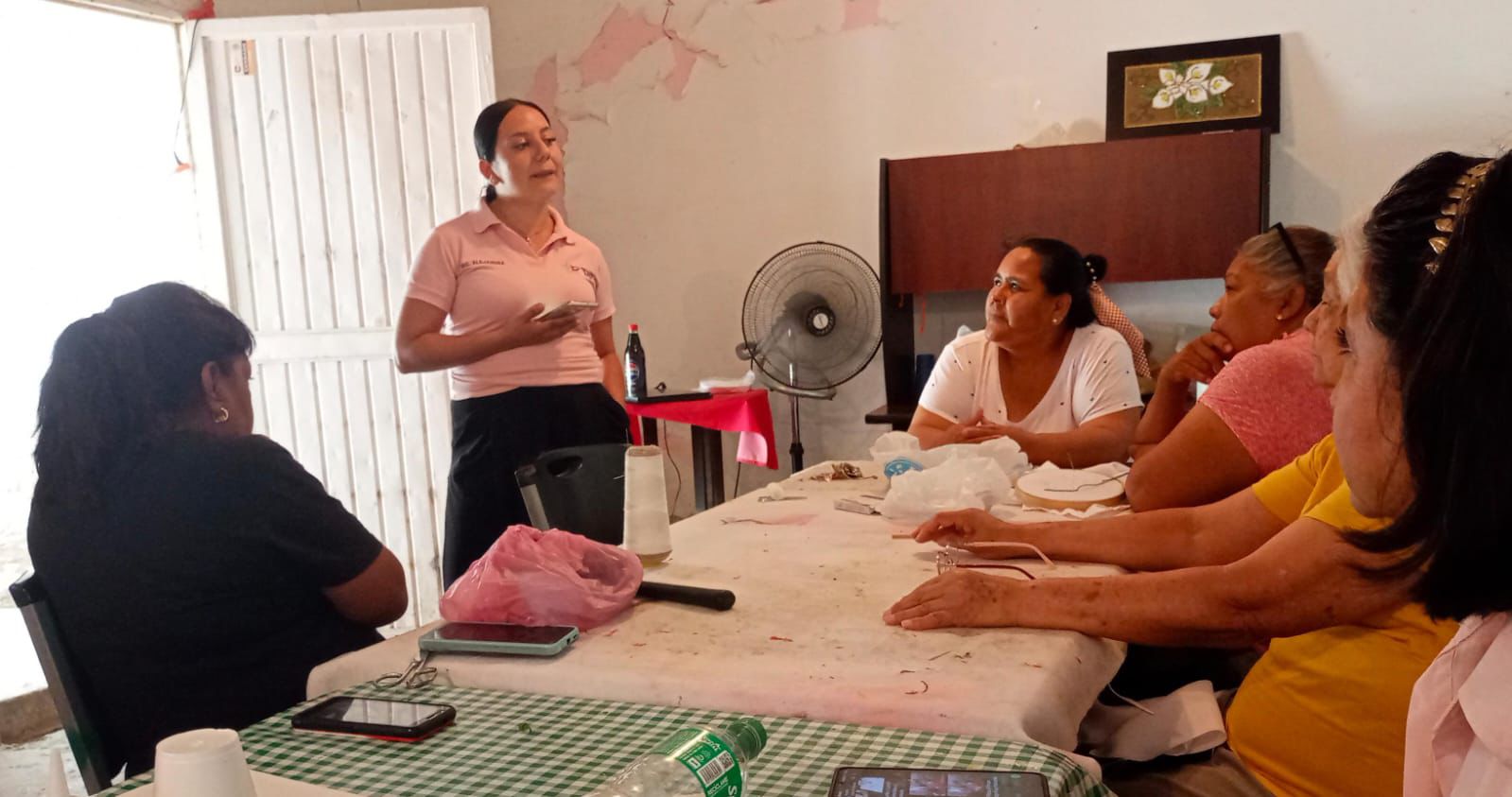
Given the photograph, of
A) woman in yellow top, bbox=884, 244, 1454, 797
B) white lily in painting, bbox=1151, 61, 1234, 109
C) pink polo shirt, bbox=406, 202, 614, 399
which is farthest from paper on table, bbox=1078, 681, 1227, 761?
white lily in painting, bbox=1151, 61, 1234, 109

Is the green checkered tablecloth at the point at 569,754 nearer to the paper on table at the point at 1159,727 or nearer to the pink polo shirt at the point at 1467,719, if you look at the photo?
the pink polo shirt at the point at 1467,719

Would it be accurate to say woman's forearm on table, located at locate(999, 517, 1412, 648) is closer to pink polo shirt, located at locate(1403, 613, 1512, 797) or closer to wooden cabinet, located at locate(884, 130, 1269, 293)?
pink polo shirt, located at locate(1403, 613, 1512, 797)

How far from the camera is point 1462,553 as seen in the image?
0.80 meters

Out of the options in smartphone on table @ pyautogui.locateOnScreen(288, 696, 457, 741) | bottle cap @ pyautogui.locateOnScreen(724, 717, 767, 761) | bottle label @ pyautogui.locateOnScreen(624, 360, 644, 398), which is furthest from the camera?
bottle label @ pyautogui.locateOnScreen(624, 360, 644, 398)

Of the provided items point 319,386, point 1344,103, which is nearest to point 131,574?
point 319,386

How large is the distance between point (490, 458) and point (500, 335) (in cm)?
31

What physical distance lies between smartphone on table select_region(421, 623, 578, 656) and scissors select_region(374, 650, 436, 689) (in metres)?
0.03

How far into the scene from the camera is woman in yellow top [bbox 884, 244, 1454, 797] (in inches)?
47.5

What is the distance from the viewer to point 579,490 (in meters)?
2.10

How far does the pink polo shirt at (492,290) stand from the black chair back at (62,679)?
4.22 ft

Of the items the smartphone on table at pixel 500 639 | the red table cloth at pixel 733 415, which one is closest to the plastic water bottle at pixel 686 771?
the smartphone on table at pixel 500 639

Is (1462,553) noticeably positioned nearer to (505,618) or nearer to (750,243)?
(505,618)

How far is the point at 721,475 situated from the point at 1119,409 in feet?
5.74

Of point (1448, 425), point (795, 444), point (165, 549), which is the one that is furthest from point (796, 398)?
point (1448, 425)
